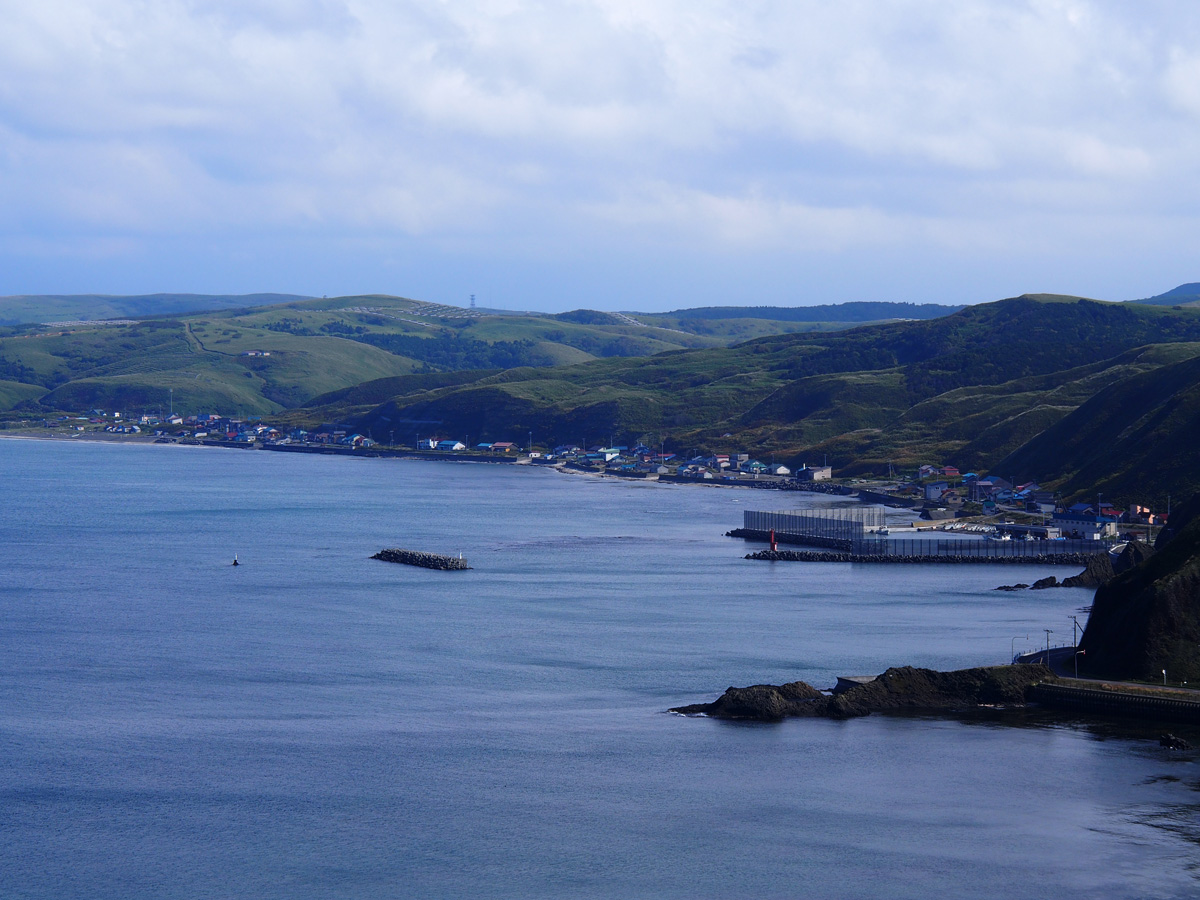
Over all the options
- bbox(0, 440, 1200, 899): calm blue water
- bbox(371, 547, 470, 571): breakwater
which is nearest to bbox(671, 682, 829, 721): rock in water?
bbox(0, 440, 1200, 899): calm blue water

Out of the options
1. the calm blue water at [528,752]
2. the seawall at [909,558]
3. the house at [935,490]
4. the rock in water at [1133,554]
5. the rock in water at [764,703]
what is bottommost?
the calm blue water at [528,752]

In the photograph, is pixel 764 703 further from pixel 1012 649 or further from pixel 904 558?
pixel 904 558

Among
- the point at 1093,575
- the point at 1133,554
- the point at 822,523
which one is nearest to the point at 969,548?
the point at 822,523

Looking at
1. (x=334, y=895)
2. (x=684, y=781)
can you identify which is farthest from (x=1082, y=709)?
(x=334, y=895)

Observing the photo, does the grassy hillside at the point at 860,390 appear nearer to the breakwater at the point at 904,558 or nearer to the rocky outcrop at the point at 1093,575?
the breakwater at the point at 904,558

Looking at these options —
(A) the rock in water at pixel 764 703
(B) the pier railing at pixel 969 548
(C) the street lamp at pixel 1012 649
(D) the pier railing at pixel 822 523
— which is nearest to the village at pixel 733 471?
(B) the pier railing at pixel 969 548

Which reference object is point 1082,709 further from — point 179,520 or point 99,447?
point 99,447
